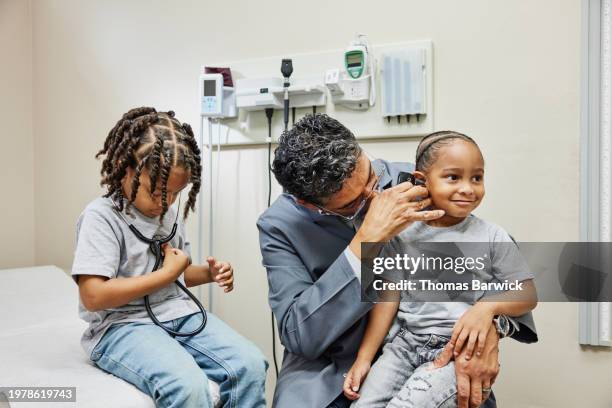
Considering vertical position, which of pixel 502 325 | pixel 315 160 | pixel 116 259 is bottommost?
pixel 502 325

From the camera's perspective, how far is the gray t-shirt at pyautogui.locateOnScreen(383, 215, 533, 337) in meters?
1.04

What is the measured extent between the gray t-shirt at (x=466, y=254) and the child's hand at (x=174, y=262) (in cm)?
50

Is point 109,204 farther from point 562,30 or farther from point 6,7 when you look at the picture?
point 6,7

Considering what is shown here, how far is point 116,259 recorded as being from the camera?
46.8 inches

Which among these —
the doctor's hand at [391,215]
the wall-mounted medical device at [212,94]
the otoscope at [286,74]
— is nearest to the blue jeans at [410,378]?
the doctor's hand at [391,215]

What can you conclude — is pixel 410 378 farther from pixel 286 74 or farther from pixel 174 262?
pixel 286 74

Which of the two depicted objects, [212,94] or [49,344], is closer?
[49,344]

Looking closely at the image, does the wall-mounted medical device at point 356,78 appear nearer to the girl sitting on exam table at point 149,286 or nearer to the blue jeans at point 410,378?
the girl sitting on exam table at point 149,286

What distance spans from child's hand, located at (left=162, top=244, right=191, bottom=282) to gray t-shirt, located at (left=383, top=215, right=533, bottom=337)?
498 millimetres

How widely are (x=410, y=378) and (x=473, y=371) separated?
0.12 meters

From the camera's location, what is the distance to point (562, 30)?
4.86 ft

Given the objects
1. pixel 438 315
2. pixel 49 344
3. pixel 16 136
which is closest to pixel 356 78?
pixel 438 315

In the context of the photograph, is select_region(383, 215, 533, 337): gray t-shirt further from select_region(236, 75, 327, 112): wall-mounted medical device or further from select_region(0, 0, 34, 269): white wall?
select_region(0, 0, 34, 269): white wall

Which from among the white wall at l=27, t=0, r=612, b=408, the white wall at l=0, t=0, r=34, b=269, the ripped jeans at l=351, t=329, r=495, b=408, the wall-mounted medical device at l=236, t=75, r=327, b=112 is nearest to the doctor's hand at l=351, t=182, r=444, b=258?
the ripped jeans at l=351, t=329, r=495, b=408
